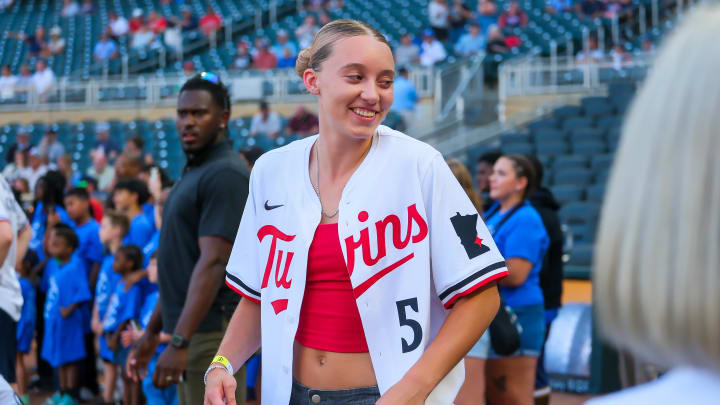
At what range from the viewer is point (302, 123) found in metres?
12.6

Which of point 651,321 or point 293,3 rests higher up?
point 293,3

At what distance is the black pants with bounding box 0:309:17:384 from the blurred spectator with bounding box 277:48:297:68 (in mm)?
→ 13355

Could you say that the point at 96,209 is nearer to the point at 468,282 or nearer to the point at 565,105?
the point at 468,282

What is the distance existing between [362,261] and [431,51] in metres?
14.1

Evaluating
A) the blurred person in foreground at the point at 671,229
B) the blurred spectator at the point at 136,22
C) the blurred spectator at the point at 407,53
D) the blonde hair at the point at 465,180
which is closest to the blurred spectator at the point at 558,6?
the blurred spectator at the point at 407,53

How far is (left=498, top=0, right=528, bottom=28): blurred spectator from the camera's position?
55.1ft

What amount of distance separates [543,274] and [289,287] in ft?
10.5

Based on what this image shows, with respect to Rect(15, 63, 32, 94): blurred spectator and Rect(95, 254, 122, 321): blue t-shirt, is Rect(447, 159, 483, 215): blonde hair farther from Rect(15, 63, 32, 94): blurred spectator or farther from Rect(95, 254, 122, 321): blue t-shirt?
Rect(15, 63, 32, 94): blurred spectator

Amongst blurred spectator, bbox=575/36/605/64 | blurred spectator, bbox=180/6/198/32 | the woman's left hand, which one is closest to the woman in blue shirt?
the woman's left hand

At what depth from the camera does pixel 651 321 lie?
0.96 metres

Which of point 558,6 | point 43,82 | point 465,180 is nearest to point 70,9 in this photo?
point 43,82

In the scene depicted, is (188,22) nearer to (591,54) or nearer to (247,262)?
(591,54)

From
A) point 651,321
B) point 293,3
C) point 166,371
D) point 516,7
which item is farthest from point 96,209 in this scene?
point 293,3

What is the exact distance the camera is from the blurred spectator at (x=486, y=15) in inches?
651
